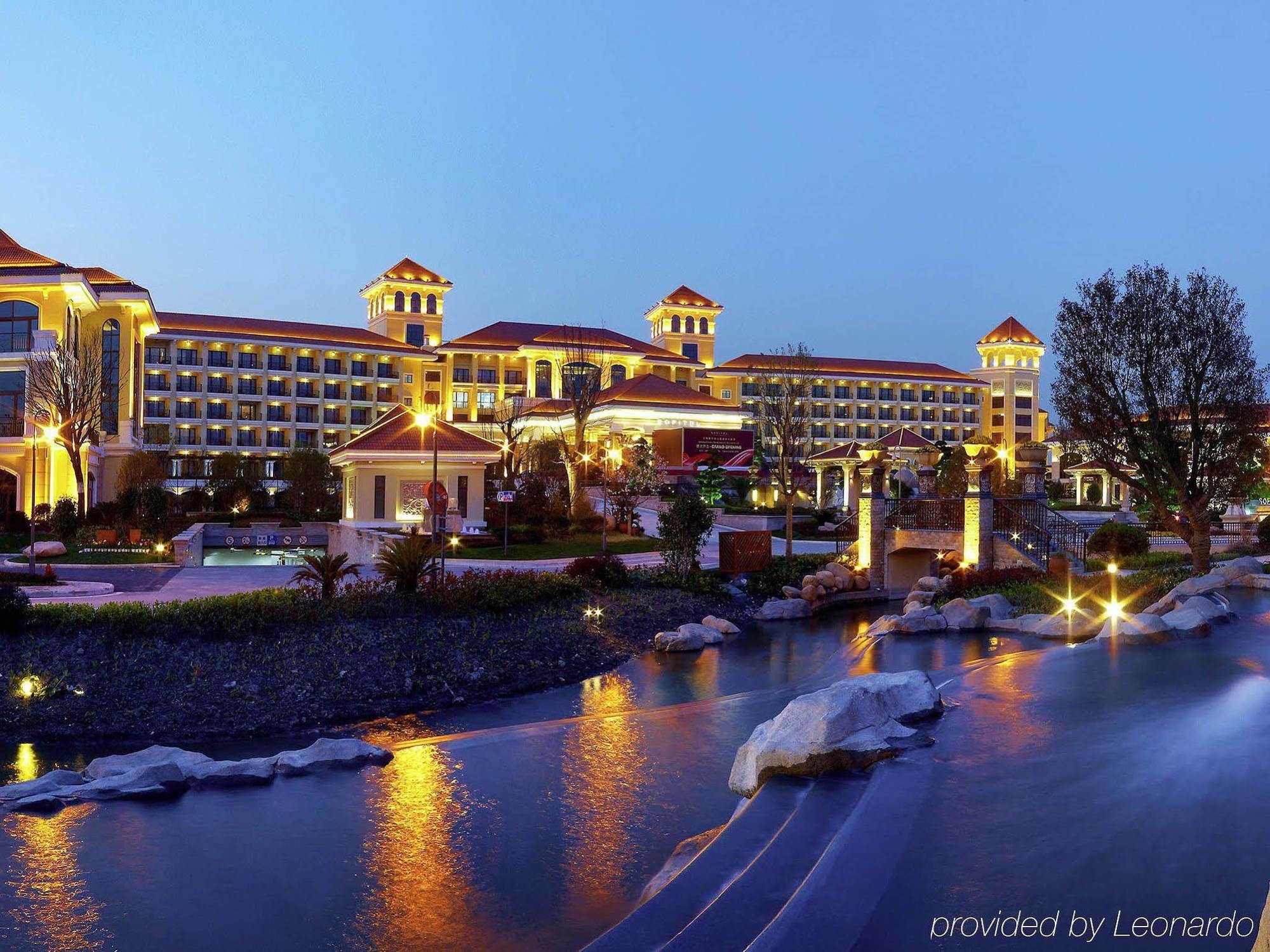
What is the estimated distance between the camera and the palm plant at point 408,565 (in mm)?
20938

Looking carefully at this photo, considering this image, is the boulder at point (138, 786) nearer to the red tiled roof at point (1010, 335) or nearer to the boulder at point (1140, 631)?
the boulder at point (1140, 631)

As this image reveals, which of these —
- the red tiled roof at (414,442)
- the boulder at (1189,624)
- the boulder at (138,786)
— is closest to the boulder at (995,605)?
the boulder at (1189,624)

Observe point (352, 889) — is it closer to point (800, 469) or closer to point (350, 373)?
point (800, 469)

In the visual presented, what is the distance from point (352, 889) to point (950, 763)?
5.15 meters

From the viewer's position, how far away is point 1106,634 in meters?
17.1

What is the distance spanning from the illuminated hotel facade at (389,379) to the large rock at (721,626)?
3072 centimetres

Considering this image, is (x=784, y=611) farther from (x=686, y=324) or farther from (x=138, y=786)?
(x=686, y=324)

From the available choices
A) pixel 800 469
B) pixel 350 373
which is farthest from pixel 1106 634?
pixel 350 373

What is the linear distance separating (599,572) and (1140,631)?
520 inches

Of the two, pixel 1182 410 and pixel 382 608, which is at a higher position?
pixel 1182 410

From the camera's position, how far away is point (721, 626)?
2394 cm

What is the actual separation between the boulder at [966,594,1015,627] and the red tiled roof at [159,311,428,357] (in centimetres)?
7131

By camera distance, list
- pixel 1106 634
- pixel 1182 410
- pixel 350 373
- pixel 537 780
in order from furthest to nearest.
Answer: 1. pixel 350 373
2. pixel 1182 410
3. pixel 1106 634
4. pixel 537 780

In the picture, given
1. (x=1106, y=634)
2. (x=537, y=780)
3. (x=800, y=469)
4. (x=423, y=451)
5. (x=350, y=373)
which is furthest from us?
(x=350, y=373)
